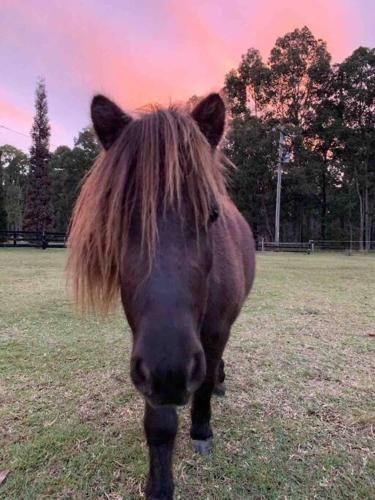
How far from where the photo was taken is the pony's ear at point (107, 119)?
161 cm

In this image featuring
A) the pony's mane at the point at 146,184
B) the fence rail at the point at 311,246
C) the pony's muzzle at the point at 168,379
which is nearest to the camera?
the pony's muzzle at the point at 168,379

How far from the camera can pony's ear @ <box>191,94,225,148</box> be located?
1.69m

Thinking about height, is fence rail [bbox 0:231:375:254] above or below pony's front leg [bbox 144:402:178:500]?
above

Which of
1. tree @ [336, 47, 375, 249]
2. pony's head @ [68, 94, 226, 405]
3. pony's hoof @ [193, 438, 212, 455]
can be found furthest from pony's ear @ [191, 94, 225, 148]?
tree @ [336, 47, 375, 249]

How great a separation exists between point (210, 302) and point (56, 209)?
47.5 metres

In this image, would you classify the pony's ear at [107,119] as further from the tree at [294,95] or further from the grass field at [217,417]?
the tree at [294,95]

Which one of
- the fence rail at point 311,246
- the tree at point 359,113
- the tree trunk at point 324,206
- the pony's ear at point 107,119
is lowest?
the fence rail at point 311,246

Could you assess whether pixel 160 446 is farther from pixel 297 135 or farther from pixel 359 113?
pixel 359 113

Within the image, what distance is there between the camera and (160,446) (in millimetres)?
1788

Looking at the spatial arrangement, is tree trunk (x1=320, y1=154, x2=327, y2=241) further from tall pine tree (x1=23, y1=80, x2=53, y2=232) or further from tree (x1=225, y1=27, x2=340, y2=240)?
tall pine tree (x1=23, y1=80, x2=53, y2=232)

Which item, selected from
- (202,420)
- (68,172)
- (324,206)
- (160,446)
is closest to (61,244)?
(68,172)

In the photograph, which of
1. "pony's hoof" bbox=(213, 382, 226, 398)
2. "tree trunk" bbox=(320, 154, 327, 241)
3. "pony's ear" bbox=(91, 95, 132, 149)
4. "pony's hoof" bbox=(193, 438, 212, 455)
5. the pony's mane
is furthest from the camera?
"tree trunk" bbox=(320, 154, 327, 241)

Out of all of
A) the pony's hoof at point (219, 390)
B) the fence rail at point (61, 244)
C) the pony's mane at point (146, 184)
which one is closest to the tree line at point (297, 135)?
the fence rail at point (61, 244)

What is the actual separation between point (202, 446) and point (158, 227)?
5.04 feet
